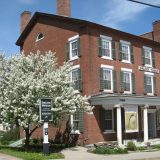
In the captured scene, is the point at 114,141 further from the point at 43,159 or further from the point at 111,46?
the point at 43,159

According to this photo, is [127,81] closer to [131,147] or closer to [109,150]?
[131,147]

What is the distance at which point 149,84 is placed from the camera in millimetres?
32625

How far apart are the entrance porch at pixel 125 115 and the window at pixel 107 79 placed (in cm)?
153

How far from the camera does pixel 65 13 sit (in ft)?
104

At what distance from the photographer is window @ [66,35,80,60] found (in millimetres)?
28422

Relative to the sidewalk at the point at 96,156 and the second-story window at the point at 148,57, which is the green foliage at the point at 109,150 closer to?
the sidewalk at the point at 96,156

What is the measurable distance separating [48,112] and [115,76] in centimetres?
959

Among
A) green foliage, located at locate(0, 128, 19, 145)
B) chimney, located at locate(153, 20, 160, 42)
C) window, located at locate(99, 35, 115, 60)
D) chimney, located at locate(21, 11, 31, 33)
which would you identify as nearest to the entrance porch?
window, located at locate(99, 35, 115, 60)

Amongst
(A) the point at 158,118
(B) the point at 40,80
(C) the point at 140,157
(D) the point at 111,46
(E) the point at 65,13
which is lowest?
(C) the point at 140,157

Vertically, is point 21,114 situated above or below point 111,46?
below

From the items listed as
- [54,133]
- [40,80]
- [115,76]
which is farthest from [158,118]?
[40,80]

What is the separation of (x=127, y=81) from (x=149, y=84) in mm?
3264

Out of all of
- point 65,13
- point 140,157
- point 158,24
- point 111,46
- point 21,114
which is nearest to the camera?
point 140,157

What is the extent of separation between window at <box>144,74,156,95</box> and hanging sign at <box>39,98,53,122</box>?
43.5 ft
